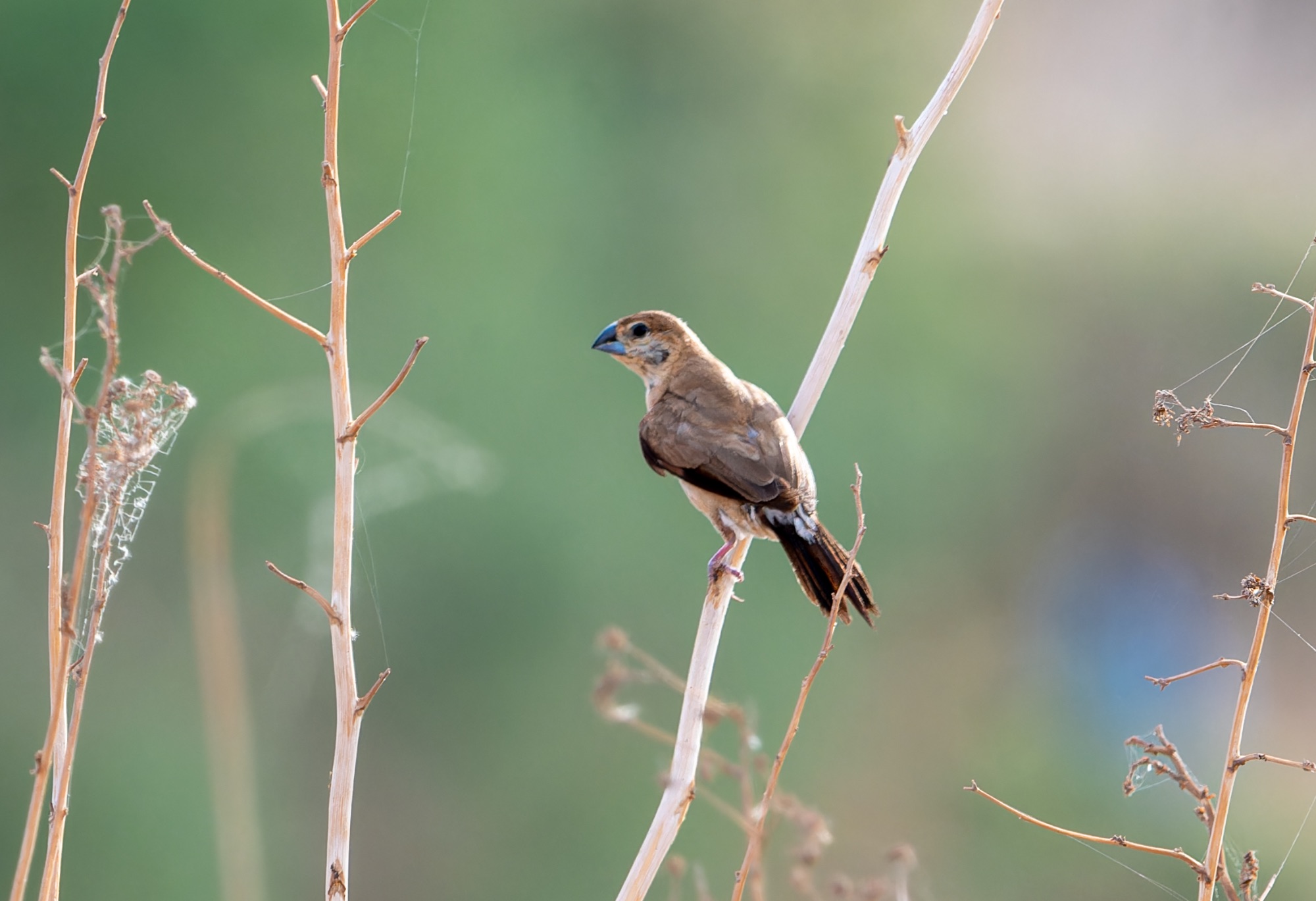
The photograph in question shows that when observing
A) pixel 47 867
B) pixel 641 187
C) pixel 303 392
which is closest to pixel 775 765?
pixel 47 867

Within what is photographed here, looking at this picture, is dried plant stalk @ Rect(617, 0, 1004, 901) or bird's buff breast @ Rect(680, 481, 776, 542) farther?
bird's buff breast @ Rect(680, 481, 776, 542)

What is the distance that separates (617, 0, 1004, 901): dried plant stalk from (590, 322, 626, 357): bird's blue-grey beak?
2.60 ft

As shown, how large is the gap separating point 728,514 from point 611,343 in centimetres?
58

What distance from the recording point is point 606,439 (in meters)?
4.02

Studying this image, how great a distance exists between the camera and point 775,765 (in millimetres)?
911

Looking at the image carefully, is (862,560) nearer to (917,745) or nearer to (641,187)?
(917,745)

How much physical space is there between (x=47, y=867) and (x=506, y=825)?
335 cm

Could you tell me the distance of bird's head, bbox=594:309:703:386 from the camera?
2385mm

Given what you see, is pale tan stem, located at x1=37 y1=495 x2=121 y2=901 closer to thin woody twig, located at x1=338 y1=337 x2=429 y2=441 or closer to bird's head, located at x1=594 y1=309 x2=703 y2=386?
thin woody twig, located at x1=338 y1=337 x2=429 y2=441

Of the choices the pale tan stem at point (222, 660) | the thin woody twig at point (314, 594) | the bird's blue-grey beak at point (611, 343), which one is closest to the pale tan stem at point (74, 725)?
the thin woody twig at point (314, 594)

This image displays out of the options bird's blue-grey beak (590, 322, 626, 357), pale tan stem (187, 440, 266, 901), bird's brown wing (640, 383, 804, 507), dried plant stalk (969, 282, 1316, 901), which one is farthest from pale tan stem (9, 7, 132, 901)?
pale tan stem (187, 440, 266, 901)

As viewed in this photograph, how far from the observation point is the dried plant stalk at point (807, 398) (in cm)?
Result: 108

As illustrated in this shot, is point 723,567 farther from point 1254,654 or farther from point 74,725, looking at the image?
point 74,725

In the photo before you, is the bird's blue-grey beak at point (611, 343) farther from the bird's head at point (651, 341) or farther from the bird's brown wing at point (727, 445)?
the bird's brown wing at point (727, 445)
